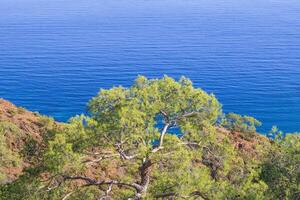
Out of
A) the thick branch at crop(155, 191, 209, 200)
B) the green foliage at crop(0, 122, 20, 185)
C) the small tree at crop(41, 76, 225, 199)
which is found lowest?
the thick branch at crop(155, 191, 209, 200)

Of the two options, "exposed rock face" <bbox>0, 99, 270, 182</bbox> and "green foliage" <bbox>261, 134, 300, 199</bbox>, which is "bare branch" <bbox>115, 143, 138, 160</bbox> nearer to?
"green foliage" <bbox>261, 134, 300, 199</bbox>

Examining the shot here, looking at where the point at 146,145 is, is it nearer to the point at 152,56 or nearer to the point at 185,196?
the point at 185,196

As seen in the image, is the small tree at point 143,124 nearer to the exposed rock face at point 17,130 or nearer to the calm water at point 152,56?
the exposed rock face at point 17,130

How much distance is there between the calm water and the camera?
85.8 metres

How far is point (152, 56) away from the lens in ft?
381

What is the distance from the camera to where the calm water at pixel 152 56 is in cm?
8575

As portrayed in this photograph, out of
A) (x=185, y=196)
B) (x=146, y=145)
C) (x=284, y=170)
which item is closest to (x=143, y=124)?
(x=146, y=145)

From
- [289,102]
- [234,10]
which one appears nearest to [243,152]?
[289,102]

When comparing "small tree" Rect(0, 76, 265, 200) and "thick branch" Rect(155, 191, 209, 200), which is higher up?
"small tree" Rect(0, 76, 265, 200)

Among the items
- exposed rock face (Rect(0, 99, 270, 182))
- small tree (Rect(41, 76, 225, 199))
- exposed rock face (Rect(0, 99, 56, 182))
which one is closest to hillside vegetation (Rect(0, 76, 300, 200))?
small tree (Rect(41, 76, 225, 199))

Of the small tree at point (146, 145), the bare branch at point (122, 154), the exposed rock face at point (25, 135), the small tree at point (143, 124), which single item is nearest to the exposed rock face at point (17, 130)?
the exposed rock face at point (25, 135)

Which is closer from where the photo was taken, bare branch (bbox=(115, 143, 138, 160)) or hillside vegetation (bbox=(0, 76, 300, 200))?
hillside vegetation (bbox=(0, 76, 300, 200))

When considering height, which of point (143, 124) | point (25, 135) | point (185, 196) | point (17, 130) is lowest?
point (185, 196)

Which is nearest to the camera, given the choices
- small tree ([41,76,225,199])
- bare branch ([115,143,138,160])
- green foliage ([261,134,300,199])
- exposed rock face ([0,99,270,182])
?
small tree ([41,76,225,199])
